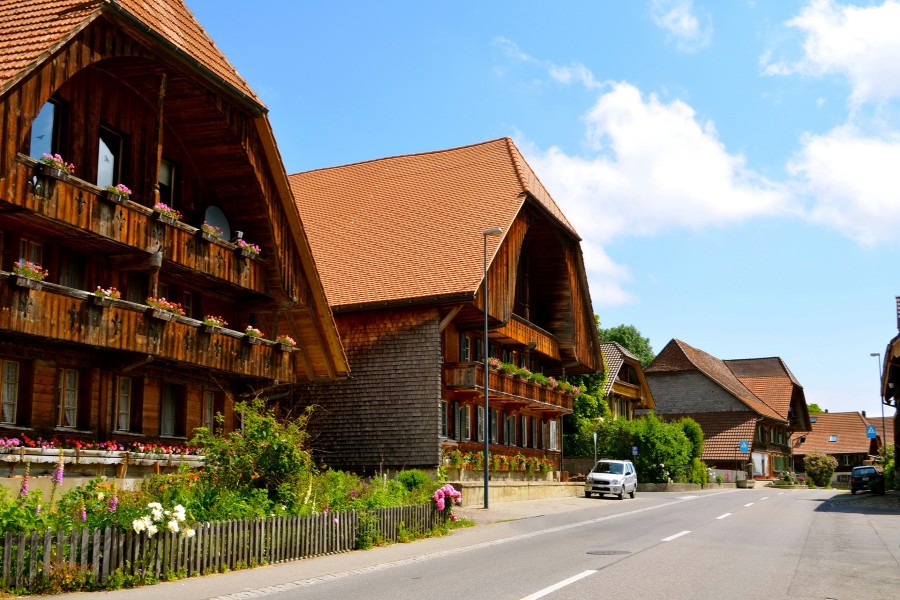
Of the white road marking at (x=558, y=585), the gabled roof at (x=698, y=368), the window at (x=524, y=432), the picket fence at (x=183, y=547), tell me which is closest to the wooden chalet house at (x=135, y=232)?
the picket fence at (x=183, y=547)

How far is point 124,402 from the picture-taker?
22156mm

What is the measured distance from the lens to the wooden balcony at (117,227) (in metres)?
17.8

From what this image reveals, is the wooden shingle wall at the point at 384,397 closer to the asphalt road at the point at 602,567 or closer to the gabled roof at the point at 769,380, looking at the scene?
the asphalt road at the point at 602,567

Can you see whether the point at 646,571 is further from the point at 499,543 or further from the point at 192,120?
the point at 192,120

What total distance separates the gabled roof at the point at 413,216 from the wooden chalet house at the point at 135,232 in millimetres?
5748

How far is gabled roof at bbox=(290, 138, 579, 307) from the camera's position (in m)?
32.6

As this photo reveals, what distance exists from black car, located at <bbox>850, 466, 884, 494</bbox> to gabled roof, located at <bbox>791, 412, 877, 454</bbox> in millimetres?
45371

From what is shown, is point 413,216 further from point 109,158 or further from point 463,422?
point 109,158

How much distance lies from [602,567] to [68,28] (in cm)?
1354

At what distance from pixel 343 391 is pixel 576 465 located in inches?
1035

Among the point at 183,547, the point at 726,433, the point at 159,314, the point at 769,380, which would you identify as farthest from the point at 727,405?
the point at 183,547

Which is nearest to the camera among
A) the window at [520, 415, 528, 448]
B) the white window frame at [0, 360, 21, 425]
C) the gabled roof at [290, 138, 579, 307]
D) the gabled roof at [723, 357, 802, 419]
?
the white window frame at [0, 360, 21, 425]

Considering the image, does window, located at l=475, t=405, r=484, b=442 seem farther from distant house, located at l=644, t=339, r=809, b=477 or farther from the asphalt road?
distant house, located at l=644, t=339, r=809, b=477

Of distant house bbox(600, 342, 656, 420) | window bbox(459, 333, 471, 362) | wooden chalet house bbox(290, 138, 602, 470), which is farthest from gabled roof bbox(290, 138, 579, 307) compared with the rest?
distant house bbox(600, 342, 656, 420)
